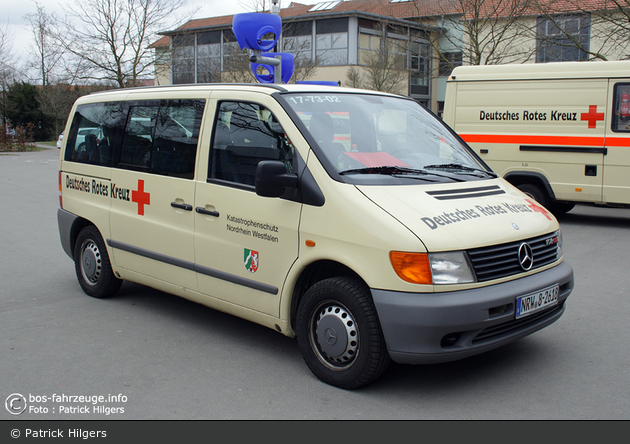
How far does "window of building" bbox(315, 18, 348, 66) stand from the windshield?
36.7 metres

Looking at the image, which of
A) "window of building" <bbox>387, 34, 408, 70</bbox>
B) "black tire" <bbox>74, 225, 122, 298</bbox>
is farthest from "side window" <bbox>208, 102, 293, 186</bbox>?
"window of building" <bbox>387, 34, 408, 70</bbox>

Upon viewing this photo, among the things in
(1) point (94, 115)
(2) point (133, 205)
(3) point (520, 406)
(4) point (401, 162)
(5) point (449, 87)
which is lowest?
(3) point (520, 406)

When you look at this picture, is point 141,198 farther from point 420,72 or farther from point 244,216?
point 420,72

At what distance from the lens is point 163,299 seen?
5934 millimetres

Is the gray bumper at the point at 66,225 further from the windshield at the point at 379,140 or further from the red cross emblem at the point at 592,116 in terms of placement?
the red cross emblem at the point at 592,116

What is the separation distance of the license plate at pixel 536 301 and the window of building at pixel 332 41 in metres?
37.8

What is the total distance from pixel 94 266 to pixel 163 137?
164 cm

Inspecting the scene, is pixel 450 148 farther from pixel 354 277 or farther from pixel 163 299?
pixel 163 299

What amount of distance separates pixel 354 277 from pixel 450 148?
155 centimetres

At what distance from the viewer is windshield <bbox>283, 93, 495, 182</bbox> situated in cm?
406

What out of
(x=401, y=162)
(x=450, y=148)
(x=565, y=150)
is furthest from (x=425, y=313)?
(x=565, y=150)

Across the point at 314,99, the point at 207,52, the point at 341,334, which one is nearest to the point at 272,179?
the point at 314,99

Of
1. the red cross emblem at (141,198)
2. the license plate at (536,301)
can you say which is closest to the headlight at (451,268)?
the license plate at (536,301)

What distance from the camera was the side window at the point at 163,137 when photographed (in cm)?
475
